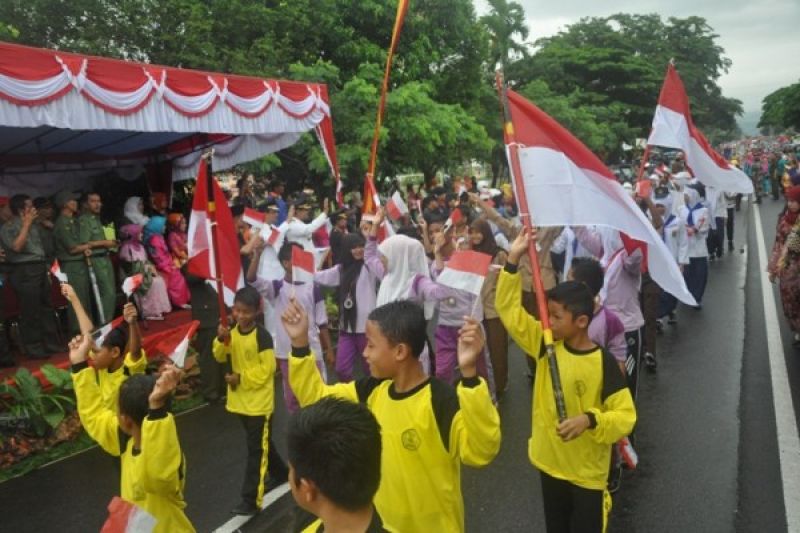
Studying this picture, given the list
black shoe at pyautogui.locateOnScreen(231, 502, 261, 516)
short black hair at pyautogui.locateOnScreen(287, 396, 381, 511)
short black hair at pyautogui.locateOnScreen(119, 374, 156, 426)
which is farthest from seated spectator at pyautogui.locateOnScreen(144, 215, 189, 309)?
short black hair at pyautogui.locateOnScreen(287, 396, 381, 511)

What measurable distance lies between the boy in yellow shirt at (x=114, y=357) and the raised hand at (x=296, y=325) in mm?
1426

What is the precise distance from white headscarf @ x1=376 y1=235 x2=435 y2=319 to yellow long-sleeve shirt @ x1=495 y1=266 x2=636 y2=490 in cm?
214

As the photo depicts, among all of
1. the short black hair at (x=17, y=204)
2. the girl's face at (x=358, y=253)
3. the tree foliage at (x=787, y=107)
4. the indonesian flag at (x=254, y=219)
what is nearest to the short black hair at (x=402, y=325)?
the girl's face at (x=358, y=253)

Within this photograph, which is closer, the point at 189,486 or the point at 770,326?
the point at 189,486

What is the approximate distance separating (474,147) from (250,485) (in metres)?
18.0

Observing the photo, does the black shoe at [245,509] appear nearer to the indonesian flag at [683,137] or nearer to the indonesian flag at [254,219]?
the indonesian flag at [254,219]

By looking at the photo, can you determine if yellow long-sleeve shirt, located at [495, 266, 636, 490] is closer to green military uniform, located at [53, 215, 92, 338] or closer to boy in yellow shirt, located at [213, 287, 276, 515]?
boy in yellow shirt, located at [213, 287, 276, 515]

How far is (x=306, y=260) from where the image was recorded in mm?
5465

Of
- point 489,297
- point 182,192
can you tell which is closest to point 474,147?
A: point 182,192

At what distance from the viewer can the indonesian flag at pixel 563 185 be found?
3627 mm

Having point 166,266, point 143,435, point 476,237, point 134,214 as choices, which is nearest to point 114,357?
point 143,435

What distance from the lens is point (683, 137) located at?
631cm

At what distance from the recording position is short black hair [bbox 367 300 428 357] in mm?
2820

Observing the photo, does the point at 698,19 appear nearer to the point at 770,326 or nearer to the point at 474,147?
the point at 474,147
